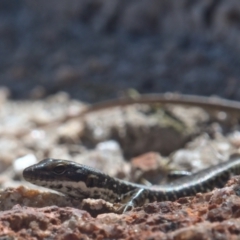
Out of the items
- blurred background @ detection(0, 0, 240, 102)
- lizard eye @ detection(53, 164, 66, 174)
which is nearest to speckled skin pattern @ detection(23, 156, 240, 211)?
lizard eye @ detection(53, 164, 66, 174)

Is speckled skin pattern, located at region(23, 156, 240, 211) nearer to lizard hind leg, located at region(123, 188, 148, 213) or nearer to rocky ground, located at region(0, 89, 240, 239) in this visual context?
lizard hind leg, located at region(123, 188, 148, 213)

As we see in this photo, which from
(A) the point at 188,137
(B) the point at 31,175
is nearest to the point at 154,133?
(A) the point at 188,137

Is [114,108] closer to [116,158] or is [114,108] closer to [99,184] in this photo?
[116,158]

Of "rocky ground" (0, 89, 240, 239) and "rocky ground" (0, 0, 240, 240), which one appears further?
"rocky ground" (0, 0, 240, 240)

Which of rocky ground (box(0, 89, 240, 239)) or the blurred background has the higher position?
the blurred background

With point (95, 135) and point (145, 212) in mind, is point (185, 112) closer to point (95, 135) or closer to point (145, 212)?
point (95, 135)

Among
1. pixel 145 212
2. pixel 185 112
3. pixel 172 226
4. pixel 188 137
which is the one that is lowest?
pixel 172 226

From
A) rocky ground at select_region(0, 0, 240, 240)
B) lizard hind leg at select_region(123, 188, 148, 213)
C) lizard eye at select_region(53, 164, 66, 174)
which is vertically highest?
rocky ground at select_region(0, 0, 240, 240)

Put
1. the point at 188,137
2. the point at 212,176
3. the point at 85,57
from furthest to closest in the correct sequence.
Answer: the point at 85,57 < the point at 188,137 < the point at 212,176
